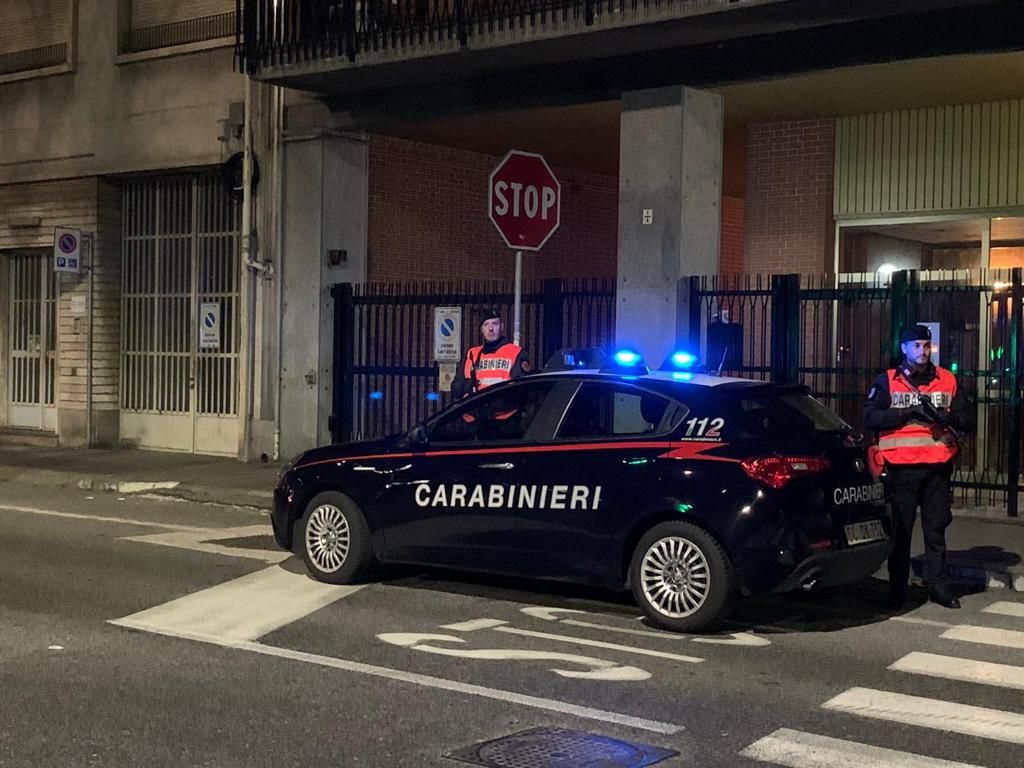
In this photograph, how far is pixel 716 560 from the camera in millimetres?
7438

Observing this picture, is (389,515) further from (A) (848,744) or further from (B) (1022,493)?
(B) (1022,493)

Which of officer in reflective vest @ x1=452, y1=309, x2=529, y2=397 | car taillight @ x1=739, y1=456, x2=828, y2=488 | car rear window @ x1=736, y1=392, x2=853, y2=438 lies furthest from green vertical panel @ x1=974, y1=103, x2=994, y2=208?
car taillight @ x1=739, y1=456, x2=828, y2=488

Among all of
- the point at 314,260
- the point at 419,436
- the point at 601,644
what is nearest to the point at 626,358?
the point at 419,436

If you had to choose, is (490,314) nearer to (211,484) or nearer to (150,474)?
(211,484)

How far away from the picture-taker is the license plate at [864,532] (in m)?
7.68

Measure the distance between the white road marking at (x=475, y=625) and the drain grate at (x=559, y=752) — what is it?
2091mm

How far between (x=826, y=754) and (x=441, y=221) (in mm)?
12898

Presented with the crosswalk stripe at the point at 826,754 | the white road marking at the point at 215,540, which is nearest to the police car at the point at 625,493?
the white road marking at the point at 215,540

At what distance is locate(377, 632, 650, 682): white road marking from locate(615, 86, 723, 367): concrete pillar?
6771 millimetres

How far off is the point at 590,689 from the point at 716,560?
Result: 1386 mm

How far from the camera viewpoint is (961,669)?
694 centimetres

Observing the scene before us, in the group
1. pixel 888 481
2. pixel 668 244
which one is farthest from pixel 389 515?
pixel 668 244

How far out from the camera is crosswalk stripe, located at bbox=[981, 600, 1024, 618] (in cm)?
861

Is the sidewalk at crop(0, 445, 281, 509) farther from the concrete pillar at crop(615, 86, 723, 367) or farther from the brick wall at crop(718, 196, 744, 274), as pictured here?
the brick wall at crop(718, 196, 744, 274)
